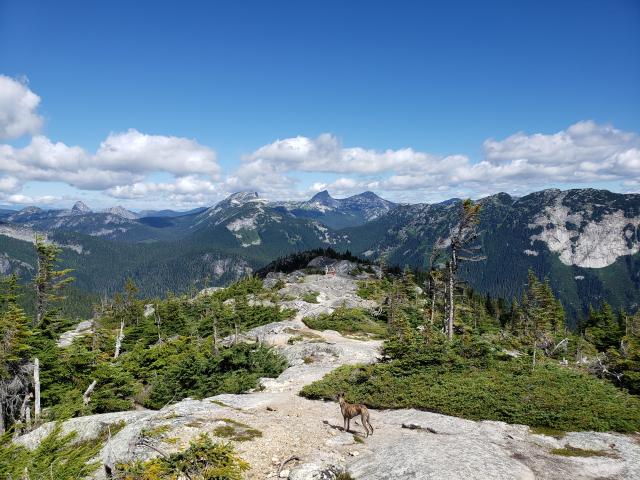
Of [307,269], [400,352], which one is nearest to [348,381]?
[400,352]

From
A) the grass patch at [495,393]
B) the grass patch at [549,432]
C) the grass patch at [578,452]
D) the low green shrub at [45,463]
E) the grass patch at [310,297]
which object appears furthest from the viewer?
the grass patch at [310,297]

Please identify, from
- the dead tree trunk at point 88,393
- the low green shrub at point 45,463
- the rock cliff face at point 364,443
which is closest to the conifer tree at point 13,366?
the dead tree trunk at point 88,393

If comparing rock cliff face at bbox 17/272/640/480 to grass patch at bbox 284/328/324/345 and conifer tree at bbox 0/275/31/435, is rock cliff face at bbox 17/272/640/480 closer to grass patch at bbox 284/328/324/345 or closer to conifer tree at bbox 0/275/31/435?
conifer tree at bbox 0/275/31/435

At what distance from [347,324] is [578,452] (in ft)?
154

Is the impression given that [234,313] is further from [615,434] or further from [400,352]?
[615,434]

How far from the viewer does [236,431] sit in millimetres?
16078

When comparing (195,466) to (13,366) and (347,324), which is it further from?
(347,324)

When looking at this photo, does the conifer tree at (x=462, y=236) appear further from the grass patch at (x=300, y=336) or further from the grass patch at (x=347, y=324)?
the grass patch at (x=347, y=324)

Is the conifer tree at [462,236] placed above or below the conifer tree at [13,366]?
above

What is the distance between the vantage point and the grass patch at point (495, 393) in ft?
57.5

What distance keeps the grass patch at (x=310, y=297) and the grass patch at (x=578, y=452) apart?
7004 centimetres

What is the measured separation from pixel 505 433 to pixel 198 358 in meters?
23.2

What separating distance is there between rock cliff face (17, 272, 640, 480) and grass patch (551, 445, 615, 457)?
13 cm

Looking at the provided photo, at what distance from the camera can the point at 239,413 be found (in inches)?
750
